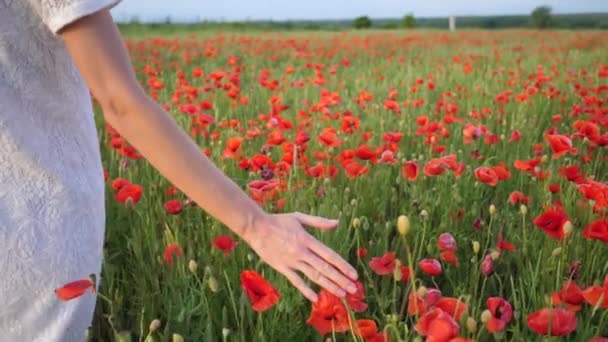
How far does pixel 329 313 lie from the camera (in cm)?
114

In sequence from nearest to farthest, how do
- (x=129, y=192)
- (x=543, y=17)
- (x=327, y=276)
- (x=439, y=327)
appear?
1. (x=439, y=327)
2. (x=327, y=276)
3. (x=129, y=192)
4. (x=543, y=17)

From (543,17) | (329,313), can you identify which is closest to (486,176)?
(329,313)

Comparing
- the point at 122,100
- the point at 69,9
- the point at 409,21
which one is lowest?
the point at 409,21

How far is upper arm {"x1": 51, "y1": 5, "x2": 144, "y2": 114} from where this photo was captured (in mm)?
1022

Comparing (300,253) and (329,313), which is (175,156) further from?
(329,313)

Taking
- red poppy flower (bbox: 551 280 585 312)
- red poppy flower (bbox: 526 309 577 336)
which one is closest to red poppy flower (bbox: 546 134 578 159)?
red poppy flower (bbox: 551 280 585 312)

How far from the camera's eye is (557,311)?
44.7 inches

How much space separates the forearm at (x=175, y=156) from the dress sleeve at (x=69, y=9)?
0.15 meters

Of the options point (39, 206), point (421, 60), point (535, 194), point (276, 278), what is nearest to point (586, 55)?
point (421, 60)

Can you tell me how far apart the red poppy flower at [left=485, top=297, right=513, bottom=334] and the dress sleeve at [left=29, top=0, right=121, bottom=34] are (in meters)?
0.77

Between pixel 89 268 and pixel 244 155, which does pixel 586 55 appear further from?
pixel 89 268

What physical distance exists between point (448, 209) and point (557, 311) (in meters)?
1.00

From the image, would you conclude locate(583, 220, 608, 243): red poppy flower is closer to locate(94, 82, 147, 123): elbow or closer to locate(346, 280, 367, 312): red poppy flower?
locate(346, 280, 367, 312): red poppy flower

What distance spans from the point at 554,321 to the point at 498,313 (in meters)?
0.09
